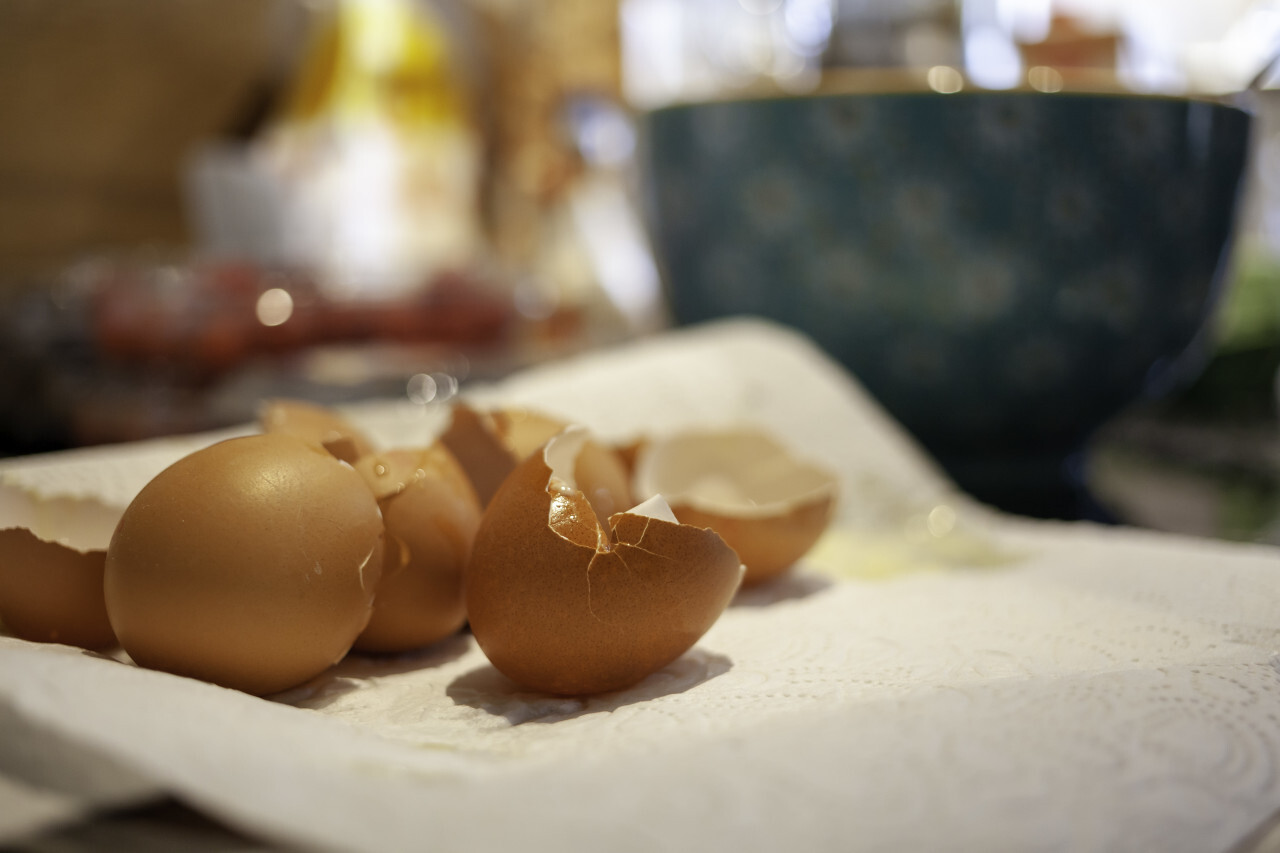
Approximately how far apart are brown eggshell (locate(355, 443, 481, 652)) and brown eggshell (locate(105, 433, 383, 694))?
0.02m

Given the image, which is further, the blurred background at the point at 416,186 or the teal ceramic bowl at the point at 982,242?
the blurred background at the point at 416,186

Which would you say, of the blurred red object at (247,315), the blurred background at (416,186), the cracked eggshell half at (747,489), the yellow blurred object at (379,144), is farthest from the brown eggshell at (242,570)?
the yellow blurred object at (379,144)

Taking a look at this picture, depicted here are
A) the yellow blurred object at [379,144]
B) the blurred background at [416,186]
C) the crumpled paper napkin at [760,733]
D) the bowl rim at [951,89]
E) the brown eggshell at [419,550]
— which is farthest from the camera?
the yellow blurred object at [379,144]

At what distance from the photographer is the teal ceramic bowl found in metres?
0.59

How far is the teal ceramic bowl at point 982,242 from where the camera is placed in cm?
59

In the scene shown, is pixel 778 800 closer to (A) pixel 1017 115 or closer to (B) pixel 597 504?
(B) pixel 597 504

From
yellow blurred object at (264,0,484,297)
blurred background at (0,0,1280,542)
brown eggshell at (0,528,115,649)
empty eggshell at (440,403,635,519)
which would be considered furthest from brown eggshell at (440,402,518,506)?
yellow blurred object at (264,0,484,297)

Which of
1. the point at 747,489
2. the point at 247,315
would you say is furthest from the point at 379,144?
the point at 747,489

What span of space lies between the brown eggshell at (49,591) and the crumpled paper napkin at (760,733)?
0.02 metres

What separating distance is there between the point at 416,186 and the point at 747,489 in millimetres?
999

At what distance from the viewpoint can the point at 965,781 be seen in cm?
22

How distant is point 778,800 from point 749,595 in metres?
0.19

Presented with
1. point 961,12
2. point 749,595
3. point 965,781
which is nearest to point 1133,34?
point 961,12

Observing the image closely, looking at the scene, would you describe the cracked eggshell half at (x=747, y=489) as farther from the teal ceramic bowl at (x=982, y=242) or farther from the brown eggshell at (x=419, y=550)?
the teal ceramic bowl at (x=982, y=242)
